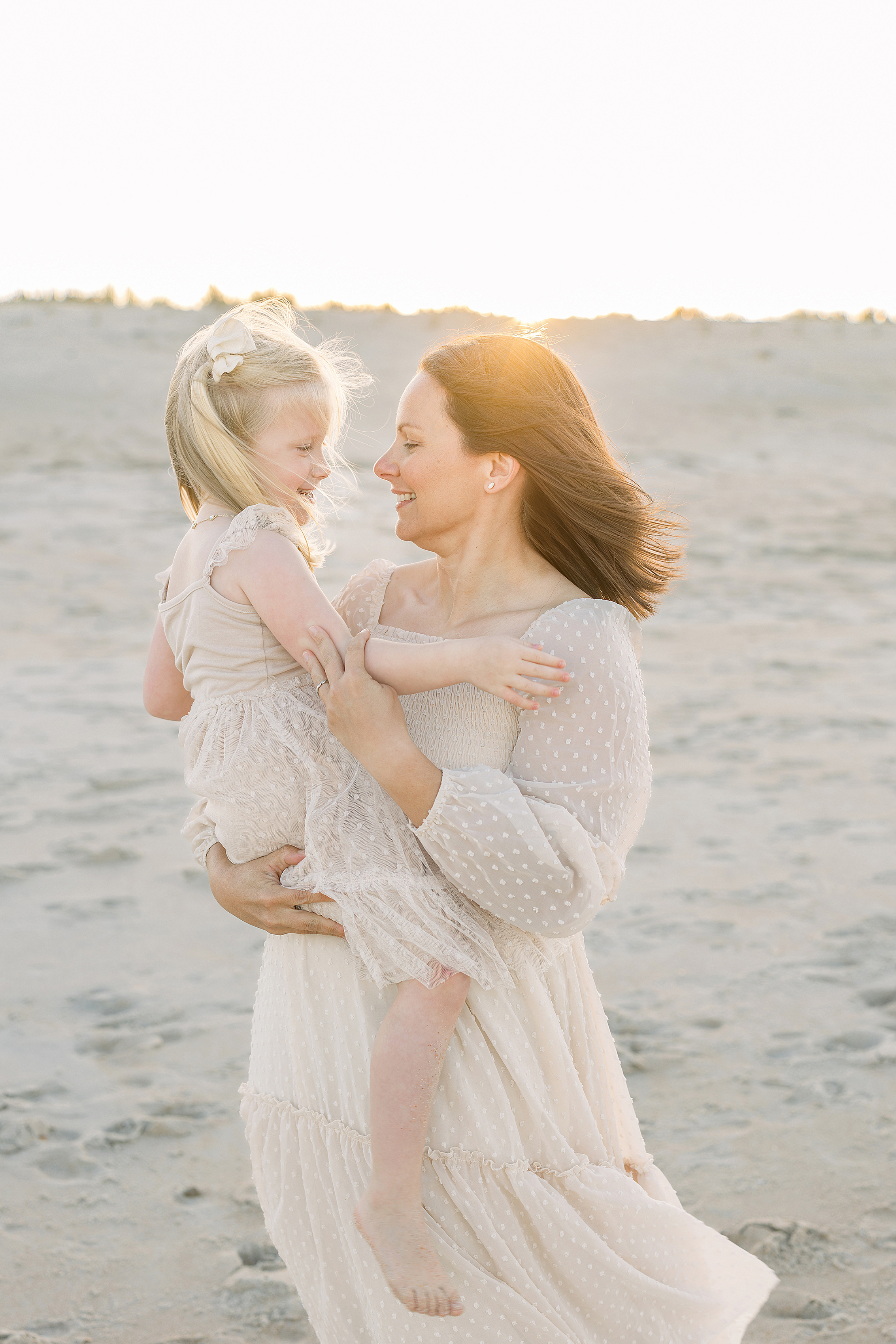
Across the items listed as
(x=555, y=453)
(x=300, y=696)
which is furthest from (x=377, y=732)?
(x=555, y=453)

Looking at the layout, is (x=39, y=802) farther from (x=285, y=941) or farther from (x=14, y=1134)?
(x=285, y=941)

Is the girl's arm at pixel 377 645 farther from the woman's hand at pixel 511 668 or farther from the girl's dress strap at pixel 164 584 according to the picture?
the girl's dress strap at pixel 164 584

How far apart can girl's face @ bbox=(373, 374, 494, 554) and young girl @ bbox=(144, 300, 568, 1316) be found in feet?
0.73

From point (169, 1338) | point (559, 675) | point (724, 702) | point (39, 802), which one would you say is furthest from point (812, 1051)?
point (724, 702)

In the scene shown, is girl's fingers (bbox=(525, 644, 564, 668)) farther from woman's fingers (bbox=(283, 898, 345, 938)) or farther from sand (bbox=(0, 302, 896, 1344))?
sand (bbox=(0, 302, 896, 1344))

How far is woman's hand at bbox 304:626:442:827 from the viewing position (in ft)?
6.57

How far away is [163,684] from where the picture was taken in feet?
8.52

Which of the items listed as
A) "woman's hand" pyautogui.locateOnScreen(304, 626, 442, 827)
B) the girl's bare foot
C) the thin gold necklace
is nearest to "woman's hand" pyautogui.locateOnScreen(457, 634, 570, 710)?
"woman's hand" pyautogui.locateOnScreen(304, 626, 442, 827)

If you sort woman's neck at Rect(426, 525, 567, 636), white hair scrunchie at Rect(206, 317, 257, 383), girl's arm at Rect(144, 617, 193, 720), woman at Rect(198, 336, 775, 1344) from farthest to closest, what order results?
girl's arm at Rect(144, 617, 193, 720) < white hair scrunchie at Rect(206, 317, 257, 383) < woman's neck at Rect(426, 525, 567, 636) < woman at Rect(198, 336, 775, 1344)

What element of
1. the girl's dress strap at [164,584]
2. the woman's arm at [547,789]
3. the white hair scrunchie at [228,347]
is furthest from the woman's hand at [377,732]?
the white hair scrunchie at [228,347]

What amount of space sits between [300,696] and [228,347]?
0.67m

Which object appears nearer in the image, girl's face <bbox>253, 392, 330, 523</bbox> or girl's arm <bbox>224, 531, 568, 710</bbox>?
girl's arm <bbox>224, 531, 568, 710</bbox>

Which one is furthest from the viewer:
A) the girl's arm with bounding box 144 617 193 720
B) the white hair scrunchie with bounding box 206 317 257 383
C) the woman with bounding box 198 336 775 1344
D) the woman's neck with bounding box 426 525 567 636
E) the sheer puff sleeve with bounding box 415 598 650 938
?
the girl's arm with bounding box 144 617 193 720

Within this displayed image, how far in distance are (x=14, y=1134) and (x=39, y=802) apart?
9.58ft
